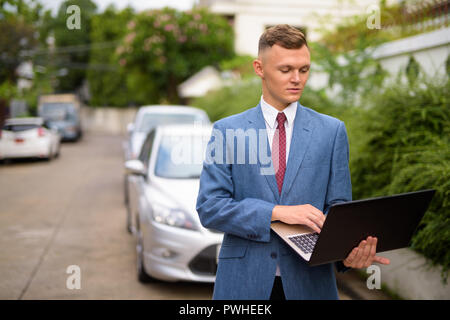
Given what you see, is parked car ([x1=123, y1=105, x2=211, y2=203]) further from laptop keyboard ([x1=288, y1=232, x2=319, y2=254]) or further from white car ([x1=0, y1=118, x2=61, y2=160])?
white car ([x1=0, y1=118, x2=61, y2=160])

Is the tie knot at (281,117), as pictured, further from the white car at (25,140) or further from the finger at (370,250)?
the white car at (25,140)

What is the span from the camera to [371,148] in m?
5.05

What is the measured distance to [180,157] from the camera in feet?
18.2

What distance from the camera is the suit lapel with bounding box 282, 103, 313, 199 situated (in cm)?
183

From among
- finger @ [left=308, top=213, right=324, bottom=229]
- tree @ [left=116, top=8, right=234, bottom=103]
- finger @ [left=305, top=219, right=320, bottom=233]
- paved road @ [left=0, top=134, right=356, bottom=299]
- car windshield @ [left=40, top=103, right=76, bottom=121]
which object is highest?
tree @ [left=116, top=8, right=234, bottom=103]

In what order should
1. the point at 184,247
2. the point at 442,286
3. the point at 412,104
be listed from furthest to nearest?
1. the point at 412,104
2. the point at 184,247
3. the point at 442,286

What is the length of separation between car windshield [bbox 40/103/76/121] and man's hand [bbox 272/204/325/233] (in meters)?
27.4

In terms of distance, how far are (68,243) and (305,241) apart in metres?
5.35

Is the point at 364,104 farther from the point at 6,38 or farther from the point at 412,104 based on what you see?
the point at 6,38

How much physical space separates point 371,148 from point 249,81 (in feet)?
25.1

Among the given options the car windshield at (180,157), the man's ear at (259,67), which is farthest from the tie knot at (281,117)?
the car windshield at (180,157)

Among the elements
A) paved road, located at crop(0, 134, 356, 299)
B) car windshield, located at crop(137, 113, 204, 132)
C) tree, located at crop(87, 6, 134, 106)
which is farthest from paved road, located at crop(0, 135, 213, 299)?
tree, located at crop(87, 6, 134, 106)

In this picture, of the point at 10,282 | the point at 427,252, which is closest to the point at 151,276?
the point at 10,282

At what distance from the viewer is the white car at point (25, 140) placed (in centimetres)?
1636
